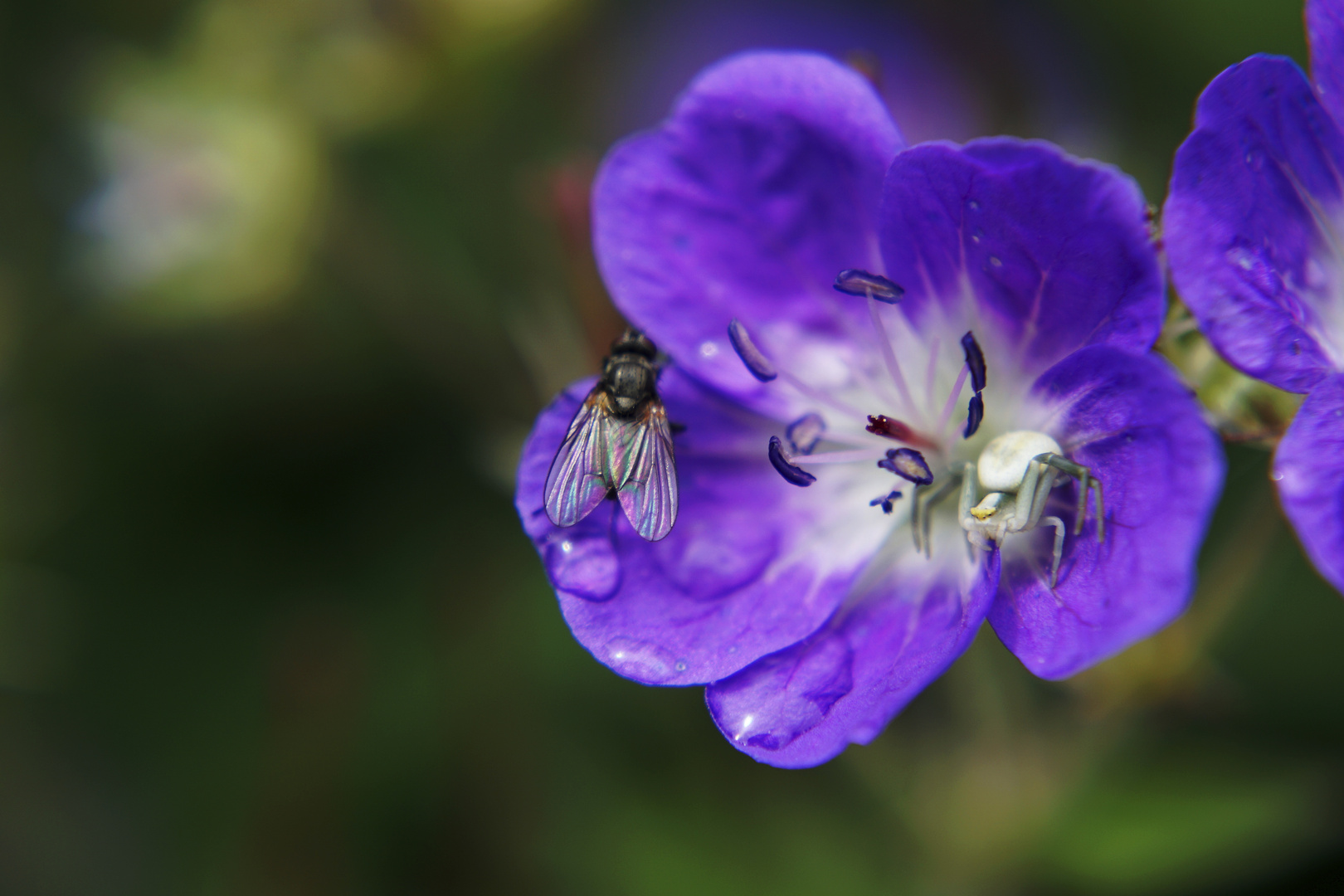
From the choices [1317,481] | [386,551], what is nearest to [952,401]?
[1317,481]

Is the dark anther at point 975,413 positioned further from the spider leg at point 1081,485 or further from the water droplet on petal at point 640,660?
the water droplet on petal at point 640,660

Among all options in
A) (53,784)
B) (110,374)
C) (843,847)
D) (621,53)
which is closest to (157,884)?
(53,784)

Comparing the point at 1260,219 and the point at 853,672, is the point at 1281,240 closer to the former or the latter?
the point at 1260,219

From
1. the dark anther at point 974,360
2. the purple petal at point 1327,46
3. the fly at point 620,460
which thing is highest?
the purple petal at point 1327,46

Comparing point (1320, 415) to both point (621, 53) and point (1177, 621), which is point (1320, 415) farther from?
point (621, 53)

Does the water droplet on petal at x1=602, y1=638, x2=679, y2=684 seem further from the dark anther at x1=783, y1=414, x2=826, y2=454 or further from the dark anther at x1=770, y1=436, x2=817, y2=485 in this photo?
the dark anther at x1=783, y1=414, x2=826, y2=454

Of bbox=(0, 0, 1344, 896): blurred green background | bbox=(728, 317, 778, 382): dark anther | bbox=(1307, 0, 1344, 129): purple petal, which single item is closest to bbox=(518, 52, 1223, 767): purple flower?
bbox=(728, 317, 778, 382): dark anther

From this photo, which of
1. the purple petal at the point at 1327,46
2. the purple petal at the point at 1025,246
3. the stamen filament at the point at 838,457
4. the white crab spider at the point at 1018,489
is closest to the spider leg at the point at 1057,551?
the white crab spider at the point at 1018,489
